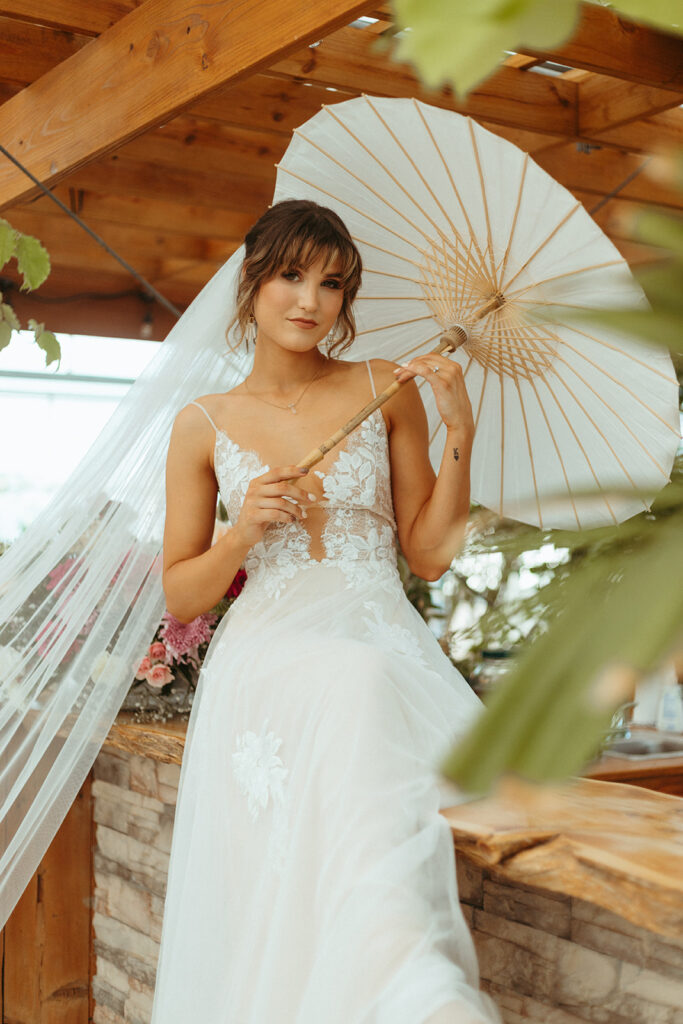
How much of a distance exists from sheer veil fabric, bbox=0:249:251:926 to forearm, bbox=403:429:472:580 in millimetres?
570

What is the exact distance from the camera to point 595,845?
135 cm

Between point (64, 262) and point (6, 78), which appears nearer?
point (6, 78)

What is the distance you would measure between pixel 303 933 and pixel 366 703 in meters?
0.32

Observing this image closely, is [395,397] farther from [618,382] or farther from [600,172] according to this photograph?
[600,172]

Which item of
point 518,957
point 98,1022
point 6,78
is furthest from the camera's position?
point 6,78

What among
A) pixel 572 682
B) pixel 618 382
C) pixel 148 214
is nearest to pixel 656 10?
pixel 572 682

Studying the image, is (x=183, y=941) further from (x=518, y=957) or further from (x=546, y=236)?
(x=546, y=236)

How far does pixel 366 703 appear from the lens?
1571 mm

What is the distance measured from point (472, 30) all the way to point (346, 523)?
1693 millimetres

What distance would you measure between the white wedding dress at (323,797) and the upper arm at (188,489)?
0.07 m

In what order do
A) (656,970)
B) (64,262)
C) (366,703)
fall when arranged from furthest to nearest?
1. (64,262)
2. (366,703)
3. (656,970)

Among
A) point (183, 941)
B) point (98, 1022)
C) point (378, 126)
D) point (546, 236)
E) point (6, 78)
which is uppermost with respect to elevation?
point (6, 78)

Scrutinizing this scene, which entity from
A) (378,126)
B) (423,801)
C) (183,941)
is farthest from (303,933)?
(378,126)

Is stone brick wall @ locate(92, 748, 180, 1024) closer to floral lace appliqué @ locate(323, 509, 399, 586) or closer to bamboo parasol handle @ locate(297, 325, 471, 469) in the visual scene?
floral lace appliqué @ locate(323, 509, 399, 586)
